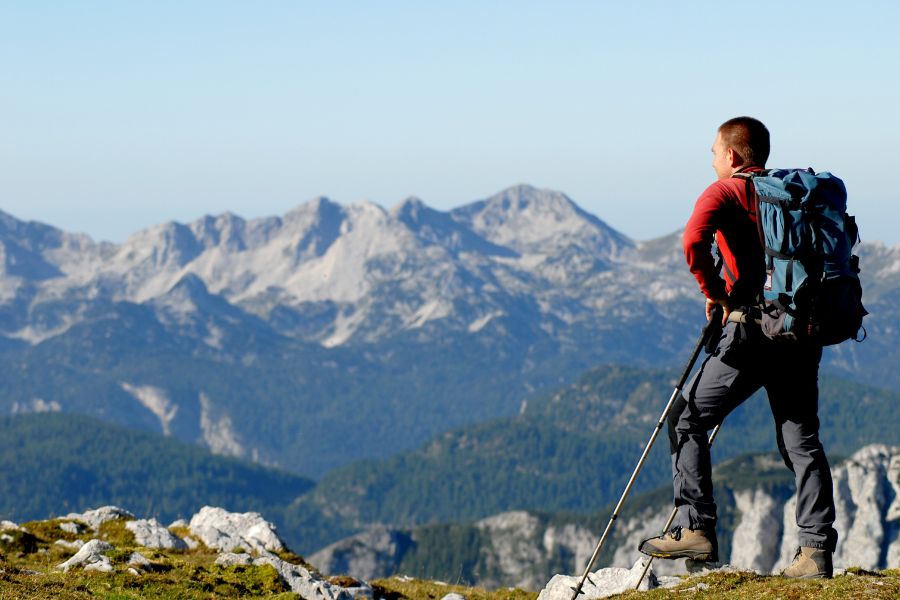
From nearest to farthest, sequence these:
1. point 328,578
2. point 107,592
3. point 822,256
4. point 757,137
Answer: point 822,256 → point 757,137 → point 107,592 → point 328,578

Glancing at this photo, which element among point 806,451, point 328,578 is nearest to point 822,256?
point 806,451

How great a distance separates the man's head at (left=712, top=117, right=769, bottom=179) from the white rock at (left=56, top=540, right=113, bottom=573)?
47.8ft

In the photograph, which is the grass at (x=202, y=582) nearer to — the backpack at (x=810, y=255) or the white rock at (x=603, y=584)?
the white rock at (x=603, y=584)

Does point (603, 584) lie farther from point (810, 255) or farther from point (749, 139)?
point (749, 139)

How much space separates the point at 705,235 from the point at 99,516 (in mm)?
19730

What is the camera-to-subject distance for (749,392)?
17.5 meters

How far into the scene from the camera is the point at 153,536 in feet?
91.8

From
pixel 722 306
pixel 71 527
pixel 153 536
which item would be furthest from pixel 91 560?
pixel 722 306

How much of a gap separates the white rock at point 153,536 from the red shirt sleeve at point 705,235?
16.4m

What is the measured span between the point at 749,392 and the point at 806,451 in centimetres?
130

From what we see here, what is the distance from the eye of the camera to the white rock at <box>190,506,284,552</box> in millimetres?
28391

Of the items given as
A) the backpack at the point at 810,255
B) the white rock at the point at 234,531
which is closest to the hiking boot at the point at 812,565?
the backpack at the point at 810,255

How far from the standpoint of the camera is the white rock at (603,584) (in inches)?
835

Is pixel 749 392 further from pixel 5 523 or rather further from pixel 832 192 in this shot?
pixel 5 523
